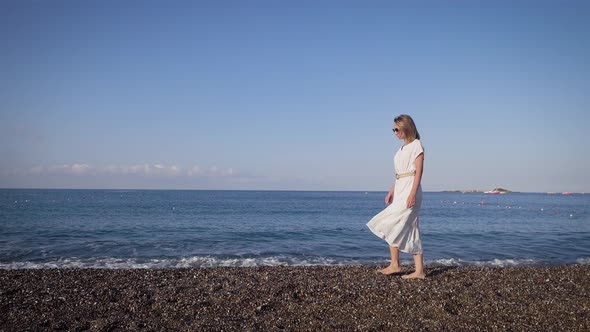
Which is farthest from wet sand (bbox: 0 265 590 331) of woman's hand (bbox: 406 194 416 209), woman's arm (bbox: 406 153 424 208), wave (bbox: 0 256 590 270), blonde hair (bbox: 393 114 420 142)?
wave (bbox: 0 256 590 270)

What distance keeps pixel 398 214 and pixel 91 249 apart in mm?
12412

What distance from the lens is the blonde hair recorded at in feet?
23.2

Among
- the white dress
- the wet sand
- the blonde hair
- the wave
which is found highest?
the blonde hair

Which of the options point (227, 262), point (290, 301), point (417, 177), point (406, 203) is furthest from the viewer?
point (227, 262)

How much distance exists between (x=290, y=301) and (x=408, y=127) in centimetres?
383

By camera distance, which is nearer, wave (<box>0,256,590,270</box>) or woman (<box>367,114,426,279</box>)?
woman (<box>367,114,426,279</box>)

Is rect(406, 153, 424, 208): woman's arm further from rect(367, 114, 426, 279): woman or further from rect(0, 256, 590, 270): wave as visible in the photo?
rect(0, 256, 590, 270): wave

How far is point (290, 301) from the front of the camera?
5.72 metres

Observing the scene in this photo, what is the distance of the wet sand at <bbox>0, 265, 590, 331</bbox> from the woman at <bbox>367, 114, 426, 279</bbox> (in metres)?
0.69

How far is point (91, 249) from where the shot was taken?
14.4 meters

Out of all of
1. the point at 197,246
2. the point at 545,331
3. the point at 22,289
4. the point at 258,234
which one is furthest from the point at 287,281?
the point at 258,234

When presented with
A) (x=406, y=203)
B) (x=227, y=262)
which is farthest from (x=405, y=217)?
(x=227, y=262)

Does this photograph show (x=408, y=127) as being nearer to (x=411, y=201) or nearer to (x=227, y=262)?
(x=411, y=201)

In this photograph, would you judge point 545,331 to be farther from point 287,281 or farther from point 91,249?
point 91,249
